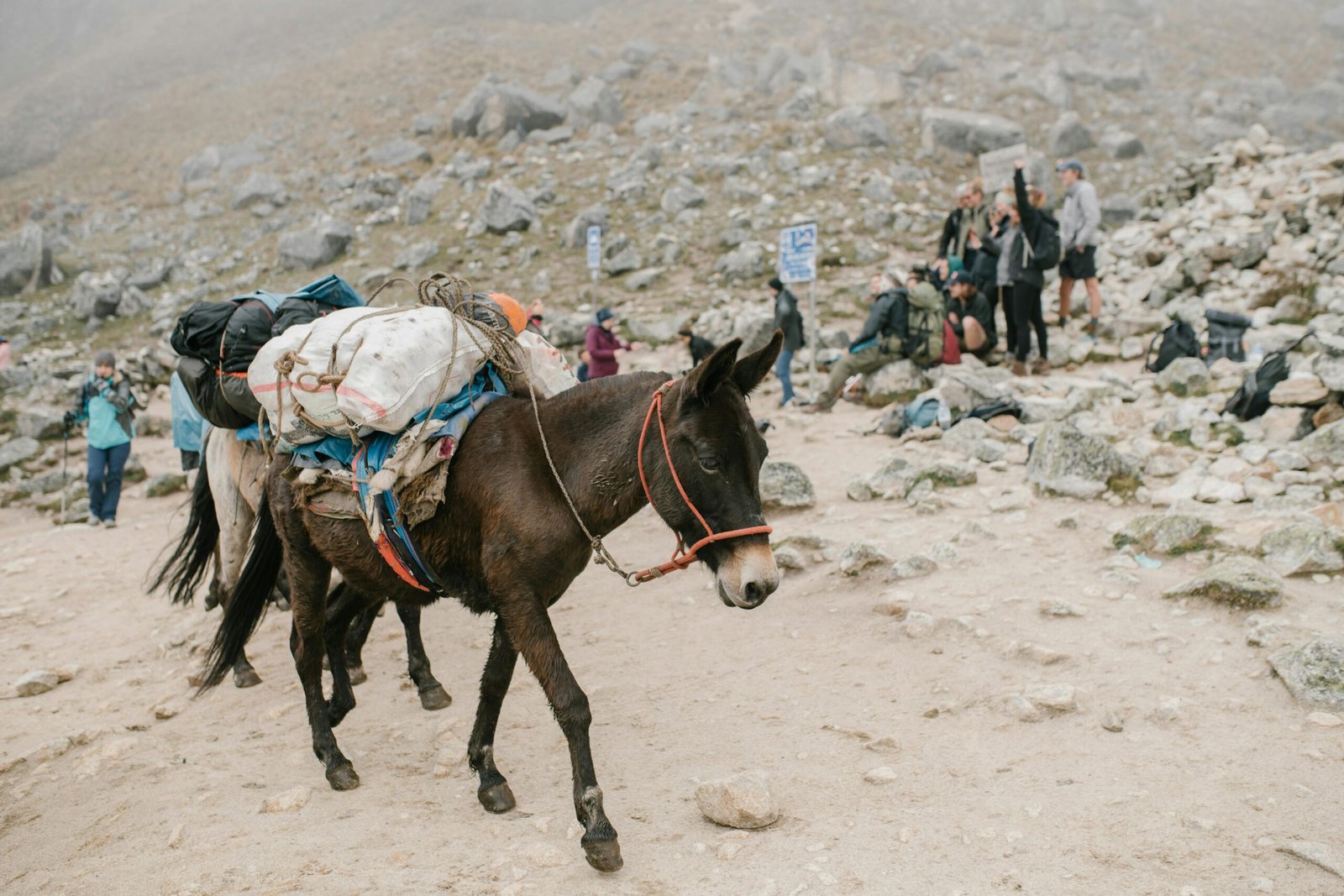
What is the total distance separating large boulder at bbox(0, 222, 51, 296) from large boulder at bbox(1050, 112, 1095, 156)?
32852mm

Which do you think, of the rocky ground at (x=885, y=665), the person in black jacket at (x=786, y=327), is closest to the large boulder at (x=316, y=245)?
the rocky ground at (x=885, y=665)

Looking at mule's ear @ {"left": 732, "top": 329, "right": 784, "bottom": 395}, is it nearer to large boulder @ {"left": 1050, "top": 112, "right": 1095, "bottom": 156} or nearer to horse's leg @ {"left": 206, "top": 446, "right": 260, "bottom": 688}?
horse's leg @ {"left": 206, "top": 446, "right": 260, "bottom": 688}

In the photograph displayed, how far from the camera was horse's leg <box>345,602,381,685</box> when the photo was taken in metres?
5.22

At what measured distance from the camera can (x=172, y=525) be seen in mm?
9859

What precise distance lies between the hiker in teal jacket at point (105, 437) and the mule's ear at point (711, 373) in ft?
32.3

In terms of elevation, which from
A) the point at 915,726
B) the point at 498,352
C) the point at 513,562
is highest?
the point at 498,352

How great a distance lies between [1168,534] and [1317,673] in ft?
6.02

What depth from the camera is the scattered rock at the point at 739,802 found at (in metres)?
3.26

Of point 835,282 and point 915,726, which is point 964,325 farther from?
point 915,726

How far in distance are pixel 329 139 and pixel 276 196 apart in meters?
5.90

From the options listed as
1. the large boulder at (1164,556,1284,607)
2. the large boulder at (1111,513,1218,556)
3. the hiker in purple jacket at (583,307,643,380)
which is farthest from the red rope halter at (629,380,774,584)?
the hiker in purple jacket at (583,307,643,380)

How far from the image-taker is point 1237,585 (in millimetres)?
4473

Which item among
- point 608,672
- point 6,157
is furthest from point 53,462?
point 6,157

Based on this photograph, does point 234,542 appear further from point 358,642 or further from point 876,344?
point 876,344
